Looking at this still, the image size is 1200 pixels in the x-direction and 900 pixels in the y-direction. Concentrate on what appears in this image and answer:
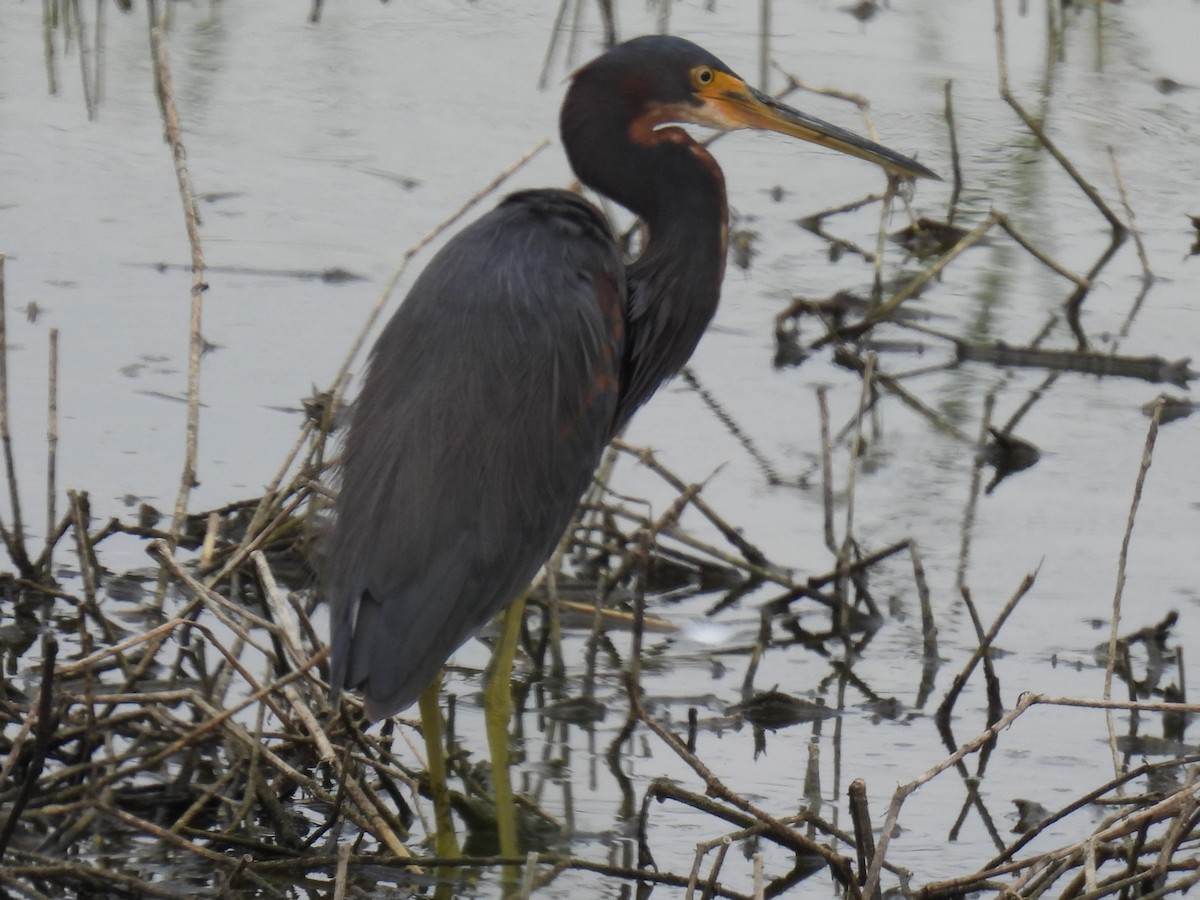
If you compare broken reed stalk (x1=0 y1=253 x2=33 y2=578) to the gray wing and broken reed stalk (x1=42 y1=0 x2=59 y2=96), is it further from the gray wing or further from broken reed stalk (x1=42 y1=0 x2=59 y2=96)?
broken reed stalk (x1=42 y1=0 x2=59 y2=96)

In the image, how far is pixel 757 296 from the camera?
6.84 metres

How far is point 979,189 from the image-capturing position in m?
7.98

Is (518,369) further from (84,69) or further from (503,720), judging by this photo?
(84,69)

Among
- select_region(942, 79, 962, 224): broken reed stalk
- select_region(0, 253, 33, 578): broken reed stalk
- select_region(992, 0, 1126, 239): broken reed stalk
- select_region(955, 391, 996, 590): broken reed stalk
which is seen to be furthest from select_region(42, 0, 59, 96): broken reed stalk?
select_region(0, 253, 33, 578): broken reed stalk

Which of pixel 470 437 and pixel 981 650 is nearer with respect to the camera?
pixel 470 437

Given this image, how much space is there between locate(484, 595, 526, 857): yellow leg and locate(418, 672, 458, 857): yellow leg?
9cm

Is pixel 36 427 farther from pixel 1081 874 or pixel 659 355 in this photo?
pixel 1081 874

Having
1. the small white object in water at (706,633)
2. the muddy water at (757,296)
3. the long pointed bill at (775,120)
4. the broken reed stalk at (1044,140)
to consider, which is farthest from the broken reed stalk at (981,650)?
the broken reed stalk at (1044,140)

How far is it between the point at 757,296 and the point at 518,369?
3.02m

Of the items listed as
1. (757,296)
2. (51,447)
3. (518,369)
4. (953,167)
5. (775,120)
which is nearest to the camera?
(518,369)

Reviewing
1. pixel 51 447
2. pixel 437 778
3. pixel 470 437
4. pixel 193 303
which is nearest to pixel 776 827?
pixel 437 778

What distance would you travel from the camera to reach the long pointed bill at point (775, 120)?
14.8ft

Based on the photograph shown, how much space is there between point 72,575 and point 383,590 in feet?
4.16

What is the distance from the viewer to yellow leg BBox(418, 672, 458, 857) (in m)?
3.72
